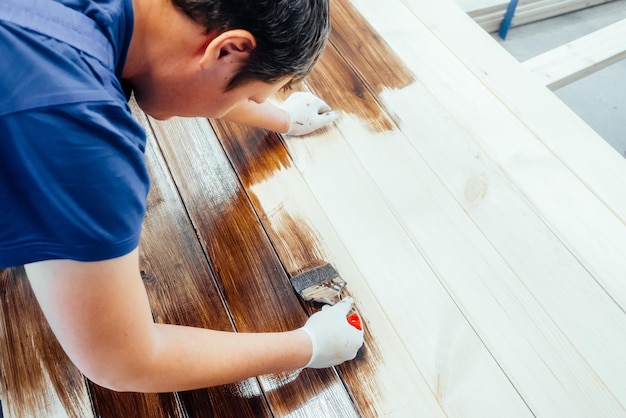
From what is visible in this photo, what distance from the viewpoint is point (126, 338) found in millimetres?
764

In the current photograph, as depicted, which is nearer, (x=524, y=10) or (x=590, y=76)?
(x=590, y=76)

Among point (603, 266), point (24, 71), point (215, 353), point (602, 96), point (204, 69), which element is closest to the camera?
point (24, 71)

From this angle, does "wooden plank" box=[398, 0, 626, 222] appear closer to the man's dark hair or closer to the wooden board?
the wooden board

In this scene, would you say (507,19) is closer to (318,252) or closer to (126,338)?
(318,252)

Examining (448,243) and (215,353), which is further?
(448,243)

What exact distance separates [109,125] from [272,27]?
0.90 feet

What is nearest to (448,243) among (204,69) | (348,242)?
(348,242)

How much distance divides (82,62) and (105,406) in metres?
0.80

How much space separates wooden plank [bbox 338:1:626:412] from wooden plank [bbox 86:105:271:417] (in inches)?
23.2

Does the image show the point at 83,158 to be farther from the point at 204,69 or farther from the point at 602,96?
the point at 602,96

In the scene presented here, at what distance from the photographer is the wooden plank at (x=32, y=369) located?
1094 mm

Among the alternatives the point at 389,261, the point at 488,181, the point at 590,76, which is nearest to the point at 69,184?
the point at 389,261

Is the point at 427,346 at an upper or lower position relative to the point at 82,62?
lower

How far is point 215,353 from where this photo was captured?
945mm
